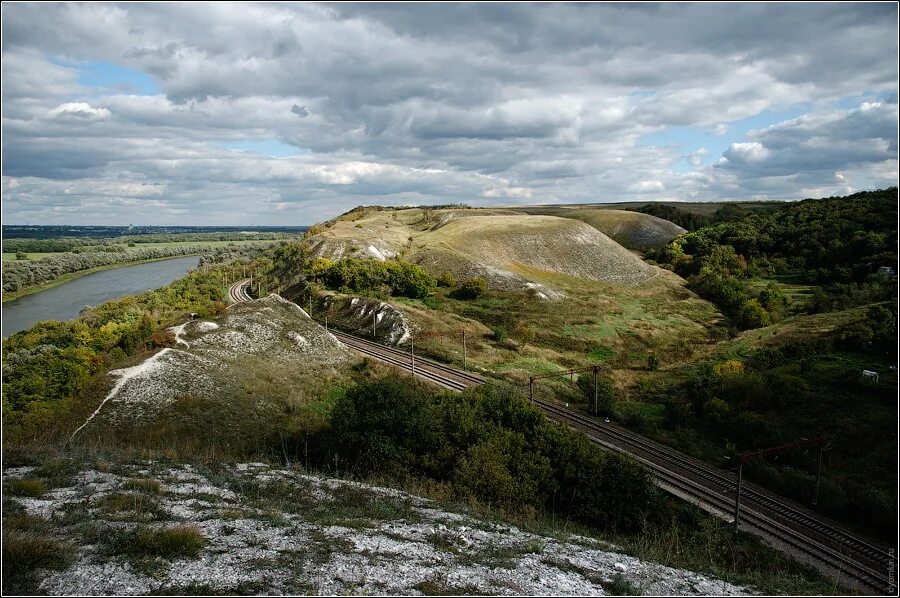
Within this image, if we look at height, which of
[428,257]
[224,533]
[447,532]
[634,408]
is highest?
[428,257]

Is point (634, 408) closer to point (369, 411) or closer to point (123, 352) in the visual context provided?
point (369, 411)

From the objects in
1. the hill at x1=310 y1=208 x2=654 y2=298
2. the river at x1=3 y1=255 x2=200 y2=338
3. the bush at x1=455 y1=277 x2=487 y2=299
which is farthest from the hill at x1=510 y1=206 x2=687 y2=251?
the river at x1=3 y1=255 x2=200 y2=338

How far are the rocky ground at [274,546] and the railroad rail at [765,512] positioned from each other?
15009 mm

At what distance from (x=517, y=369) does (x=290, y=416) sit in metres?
23.6

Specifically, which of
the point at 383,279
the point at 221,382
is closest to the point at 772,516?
the point at 221,382

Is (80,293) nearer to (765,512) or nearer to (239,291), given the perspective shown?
(239,291)

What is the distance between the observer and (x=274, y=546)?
9.83m

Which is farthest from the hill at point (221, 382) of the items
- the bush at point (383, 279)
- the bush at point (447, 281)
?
the bush at point (447, 281)

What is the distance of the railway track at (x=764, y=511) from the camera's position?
21.0 m

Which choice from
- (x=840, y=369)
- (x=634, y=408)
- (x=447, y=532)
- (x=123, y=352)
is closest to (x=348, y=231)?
(x=123, y=352)

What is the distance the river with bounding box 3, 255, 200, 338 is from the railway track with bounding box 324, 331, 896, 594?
6753cm

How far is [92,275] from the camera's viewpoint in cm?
11088

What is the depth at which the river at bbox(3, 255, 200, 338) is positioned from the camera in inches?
2648

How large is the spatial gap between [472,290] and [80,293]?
72276 mm
